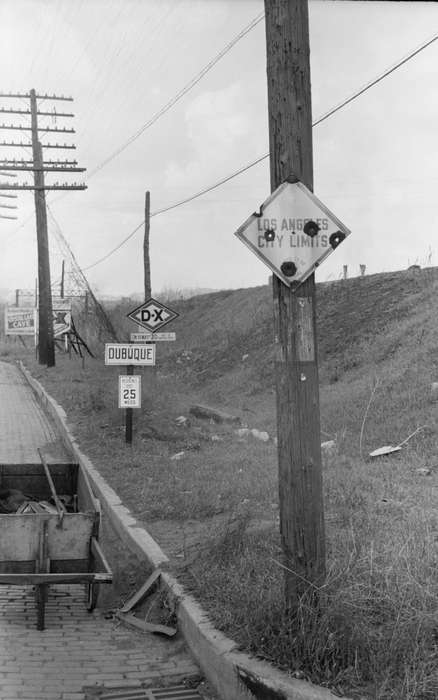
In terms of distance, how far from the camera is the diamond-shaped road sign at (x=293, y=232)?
529 cm

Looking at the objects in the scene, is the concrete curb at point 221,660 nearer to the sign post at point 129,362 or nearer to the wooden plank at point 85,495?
the wooden plank at point 85,495

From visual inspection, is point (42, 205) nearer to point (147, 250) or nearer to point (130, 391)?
point (147, 250)

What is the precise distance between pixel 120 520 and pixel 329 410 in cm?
937

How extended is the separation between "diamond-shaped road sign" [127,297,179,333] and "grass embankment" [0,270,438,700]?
1.96m

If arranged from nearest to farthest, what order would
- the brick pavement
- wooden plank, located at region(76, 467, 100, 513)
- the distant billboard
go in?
wooden plank, located at region(76, 467, 100, 513) < the brick pavement < the distant billboard

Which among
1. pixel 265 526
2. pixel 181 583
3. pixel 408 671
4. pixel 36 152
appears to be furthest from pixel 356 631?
pixel 36 152

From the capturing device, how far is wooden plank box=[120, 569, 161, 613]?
6.80 metres

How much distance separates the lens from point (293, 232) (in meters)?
5.32

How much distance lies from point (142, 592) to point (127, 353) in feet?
25.0

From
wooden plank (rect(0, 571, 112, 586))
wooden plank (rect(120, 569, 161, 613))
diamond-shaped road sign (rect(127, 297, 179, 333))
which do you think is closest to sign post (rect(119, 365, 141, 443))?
diamond-shaped road sign (rect(127, 297, 179, 333))

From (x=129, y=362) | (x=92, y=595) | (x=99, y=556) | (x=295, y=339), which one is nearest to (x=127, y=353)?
(x=129, y=362)

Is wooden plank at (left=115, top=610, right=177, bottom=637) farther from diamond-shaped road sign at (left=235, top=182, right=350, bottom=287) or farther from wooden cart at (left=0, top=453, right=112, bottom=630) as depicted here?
diamond-shaped road sign at (left=235, top=182, right=350, bottom=287)

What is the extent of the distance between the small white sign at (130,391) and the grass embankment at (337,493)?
72 centimetres

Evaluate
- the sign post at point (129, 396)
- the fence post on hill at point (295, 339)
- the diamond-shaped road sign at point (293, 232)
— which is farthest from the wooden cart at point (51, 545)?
the sign post at point (129, 396)
